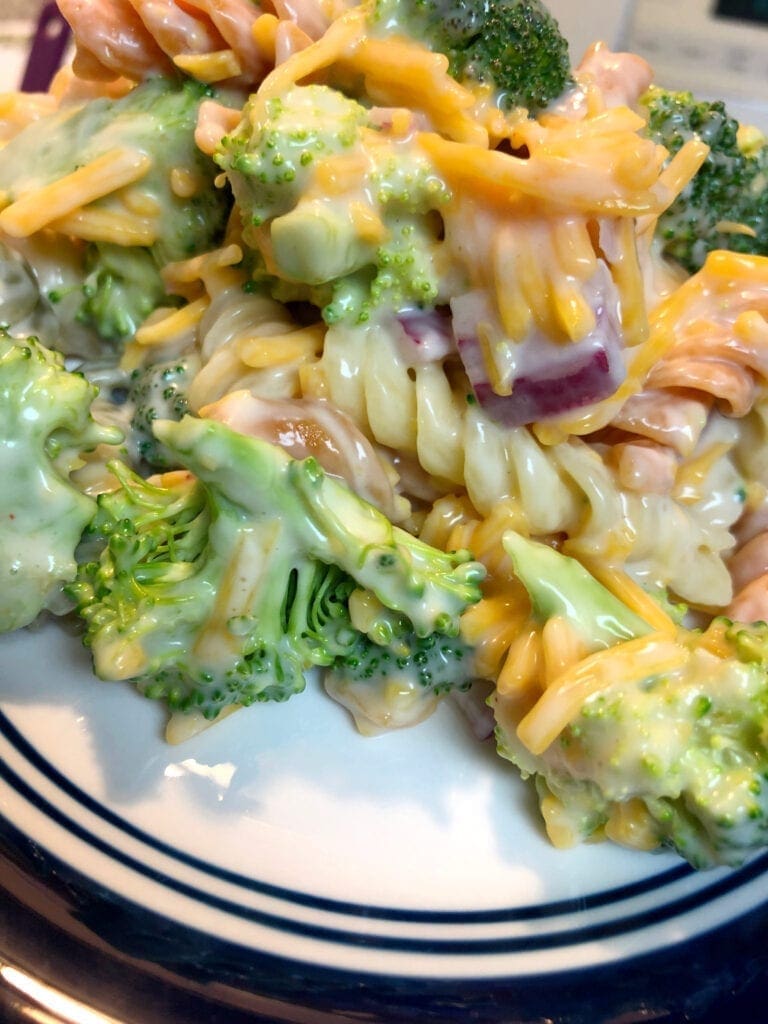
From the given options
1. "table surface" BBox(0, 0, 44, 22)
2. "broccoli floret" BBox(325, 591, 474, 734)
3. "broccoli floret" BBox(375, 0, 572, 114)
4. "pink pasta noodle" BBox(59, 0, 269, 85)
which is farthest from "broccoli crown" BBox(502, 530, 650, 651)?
"table surface" BBox(0, 0, 44, 22)

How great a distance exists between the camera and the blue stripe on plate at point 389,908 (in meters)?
0.96

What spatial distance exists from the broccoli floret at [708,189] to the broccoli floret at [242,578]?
557 mm

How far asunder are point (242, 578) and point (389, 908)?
37 cm

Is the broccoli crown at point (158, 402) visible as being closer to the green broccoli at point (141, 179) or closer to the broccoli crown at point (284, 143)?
the green broccoli at point (141, 179)

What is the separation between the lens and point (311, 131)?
999 mm

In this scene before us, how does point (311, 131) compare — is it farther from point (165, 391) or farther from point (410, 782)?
point (410, 782)

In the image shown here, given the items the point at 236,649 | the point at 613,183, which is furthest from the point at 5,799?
the point at 613,183

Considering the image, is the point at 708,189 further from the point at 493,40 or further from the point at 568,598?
the point at 568,598

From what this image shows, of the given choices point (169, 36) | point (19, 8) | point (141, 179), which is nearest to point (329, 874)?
point (141, 179)

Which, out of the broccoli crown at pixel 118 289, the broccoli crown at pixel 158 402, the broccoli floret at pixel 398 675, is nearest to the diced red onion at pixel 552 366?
the broccoli floret at pixel 398 675

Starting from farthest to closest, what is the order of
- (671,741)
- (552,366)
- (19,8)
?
(19,8), (552,366), (671,741)

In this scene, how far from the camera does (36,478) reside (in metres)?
1.01

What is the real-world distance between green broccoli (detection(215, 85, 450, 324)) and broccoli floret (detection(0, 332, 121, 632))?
0.28m

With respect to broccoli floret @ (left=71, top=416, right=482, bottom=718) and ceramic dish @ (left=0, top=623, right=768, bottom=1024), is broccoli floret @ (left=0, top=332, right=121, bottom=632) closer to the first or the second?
broccoli floret @ (left=71, top=416, right=482, bottom=718)
